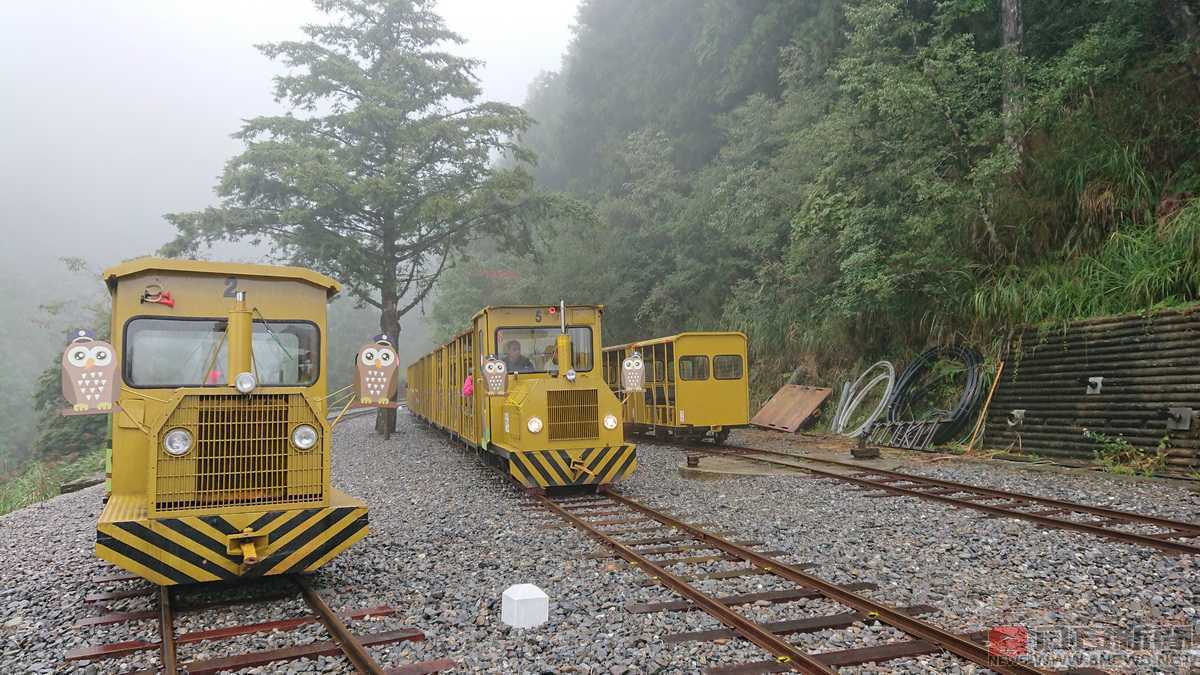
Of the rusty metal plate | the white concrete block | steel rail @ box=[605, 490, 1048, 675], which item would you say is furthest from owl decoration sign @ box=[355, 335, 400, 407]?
the rusty metal plate

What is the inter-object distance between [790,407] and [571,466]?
10485 mm

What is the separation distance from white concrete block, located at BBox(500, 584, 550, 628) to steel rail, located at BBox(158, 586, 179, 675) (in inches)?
72.7

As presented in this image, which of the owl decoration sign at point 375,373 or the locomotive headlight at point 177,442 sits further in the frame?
the owl decoration sign at point 375,373

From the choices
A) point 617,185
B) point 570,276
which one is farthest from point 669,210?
point 617,185

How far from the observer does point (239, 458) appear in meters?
5.20

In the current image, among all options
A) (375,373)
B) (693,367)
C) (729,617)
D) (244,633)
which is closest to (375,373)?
(375,373)

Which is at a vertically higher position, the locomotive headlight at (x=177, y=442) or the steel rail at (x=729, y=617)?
the locomotive headlight at (x=177, y=442)

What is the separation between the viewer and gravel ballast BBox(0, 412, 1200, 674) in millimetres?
4262

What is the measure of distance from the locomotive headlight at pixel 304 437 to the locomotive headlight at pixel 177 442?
667mm

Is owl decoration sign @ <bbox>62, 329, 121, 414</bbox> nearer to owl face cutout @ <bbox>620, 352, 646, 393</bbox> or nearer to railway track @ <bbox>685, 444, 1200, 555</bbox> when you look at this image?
owl face cutout @ <bbox>620, 352, 646, 393</bbox>

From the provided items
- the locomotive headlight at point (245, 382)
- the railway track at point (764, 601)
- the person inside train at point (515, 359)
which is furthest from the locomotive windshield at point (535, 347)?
the locomotive headlight at point (245, 382)

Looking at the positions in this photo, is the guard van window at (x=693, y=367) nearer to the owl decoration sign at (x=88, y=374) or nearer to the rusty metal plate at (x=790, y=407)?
the rusty metal plate at (x=790, y=407)

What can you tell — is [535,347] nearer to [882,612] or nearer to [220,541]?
[220,541]

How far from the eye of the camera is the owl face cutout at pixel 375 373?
5.62 meters
